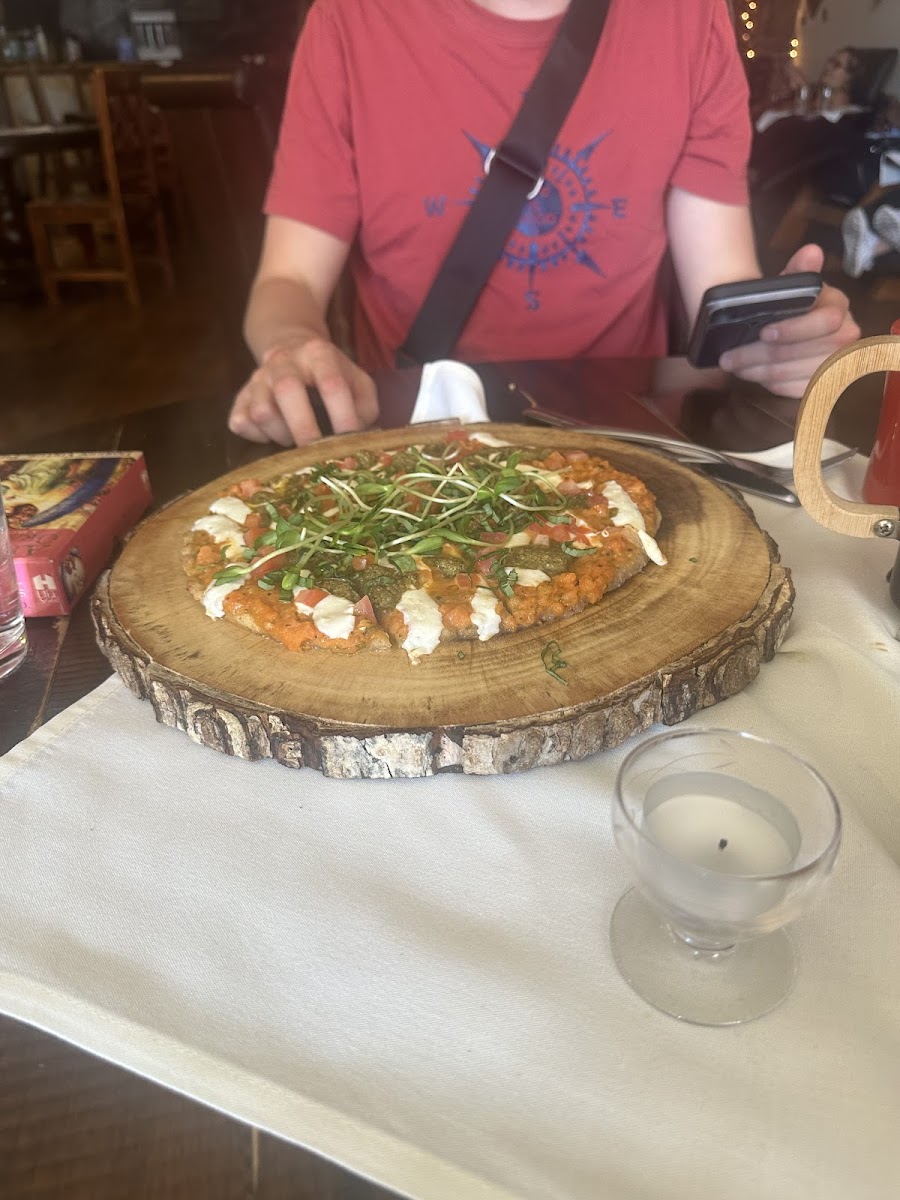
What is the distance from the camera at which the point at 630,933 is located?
0.61 meters

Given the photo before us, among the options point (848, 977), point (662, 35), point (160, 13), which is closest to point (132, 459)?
point (848, 977)

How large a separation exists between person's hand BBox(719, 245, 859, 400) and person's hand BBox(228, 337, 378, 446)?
57 centimetres

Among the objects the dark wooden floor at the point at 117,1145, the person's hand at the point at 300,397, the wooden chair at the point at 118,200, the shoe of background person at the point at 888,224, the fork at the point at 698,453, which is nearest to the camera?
the dark wooden floor at the point at 117,1145

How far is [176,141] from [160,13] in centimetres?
181

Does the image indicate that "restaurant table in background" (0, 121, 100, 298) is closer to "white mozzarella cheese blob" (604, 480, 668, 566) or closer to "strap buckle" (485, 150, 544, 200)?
"strap buckle" (485, 150, 544, 200)

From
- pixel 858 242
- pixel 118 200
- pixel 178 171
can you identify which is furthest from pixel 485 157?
pixel 178 171

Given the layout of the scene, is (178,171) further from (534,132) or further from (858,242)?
(534,132)

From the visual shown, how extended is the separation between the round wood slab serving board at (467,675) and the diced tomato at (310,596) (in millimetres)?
53

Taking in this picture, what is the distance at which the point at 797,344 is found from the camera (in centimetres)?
138

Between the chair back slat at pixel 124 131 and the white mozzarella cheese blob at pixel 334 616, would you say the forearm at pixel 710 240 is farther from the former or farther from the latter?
the chair back slat at pixel 124 131

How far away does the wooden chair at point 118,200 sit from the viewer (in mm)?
5176

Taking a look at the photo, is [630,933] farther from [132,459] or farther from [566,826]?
[132,459]

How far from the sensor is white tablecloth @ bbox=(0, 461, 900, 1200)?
49 centimetres

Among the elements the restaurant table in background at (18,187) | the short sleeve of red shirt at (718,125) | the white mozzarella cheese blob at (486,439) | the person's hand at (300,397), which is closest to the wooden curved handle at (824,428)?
the white mozzarella cheese blob at (486,439)
